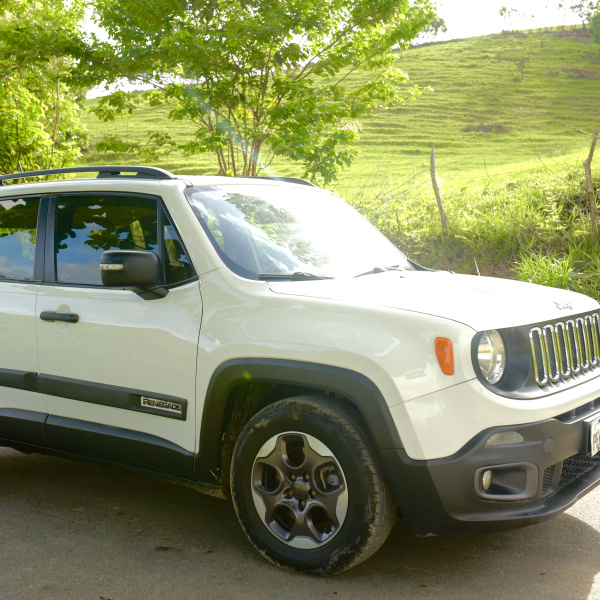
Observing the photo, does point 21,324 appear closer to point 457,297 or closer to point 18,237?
point 18,237

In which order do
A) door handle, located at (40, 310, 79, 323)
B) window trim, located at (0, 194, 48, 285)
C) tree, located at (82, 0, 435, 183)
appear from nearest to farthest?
door handle, located at (40, 310, 79, 323) < window trim, located at (0, 194, 48, 285) < tree, located at (82, 0, 435, 183)

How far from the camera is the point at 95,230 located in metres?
4.11

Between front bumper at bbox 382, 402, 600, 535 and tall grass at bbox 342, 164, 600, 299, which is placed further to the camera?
tall grass at bbox 342, 164, 600, 299

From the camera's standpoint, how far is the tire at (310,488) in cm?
309

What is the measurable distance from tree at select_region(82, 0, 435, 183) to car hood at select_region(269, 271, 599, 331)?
6.45m

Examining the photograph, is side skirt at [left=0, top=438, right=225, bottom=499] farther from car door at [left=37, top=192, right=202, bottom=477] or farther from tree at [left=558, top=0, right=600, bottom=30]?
tree at [left=558, top=0, right=600, bottom=30]

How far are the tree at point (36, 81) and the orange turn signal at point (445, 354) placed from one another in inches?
371

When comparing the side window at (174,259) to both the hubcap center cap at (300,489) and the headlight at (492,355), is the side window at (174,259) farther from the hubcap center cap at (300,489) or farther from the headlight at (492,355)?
the headlight at (492,355)

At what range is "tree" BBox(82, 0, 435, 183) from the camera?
9.59 meters

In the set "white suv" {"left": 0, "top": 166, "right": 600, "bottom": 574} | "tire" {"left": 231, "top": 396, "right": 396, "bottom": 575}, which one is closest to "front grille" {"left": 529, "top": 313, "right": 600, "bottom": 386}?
"white suv" {"left": 0, "top": 166, "right": 600, "bottom": 574}

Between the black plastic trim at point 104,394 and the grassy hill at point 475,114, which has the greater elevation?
the grassy hill at point 475,114

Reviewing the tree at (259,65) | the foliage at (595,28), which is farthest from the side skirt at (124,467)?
the foliage at (595,28)

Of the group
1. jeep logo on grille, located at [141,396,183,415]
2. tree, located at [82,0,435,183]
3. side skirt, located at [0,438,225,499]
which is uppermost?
tree, located at [82,0,435,183]

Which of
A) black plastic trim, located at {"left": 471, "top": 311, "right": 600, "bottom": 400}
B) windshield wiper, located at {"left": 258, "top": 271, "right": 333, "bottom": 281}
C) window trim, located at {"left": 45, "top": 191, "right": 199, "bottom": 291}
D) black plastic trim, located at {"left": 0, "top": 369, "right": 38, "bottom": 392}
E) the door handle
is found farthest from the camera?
black plastic trim, located at {"left": 0, "top": 369, "right": 38, "bottom": 392}
